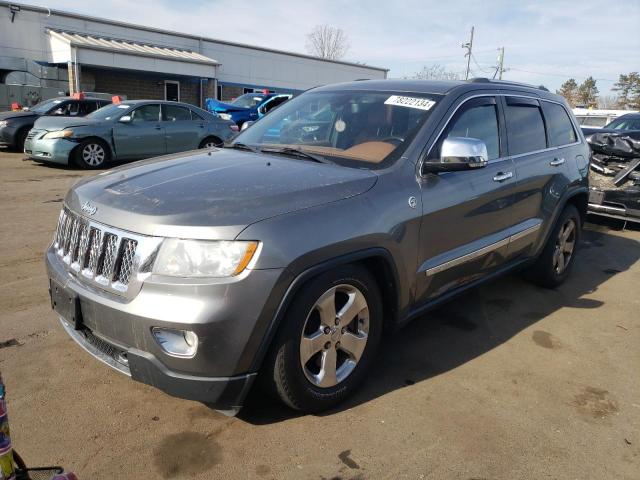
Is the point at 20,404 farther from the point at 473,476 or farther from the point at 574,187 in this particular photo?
A: the point at 574,187

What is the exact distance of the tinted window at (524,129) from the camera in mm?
4062

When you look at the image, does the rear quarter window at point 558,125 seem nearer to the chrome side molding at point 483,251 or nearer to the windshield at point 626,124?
the chrome side molding at point 483,251

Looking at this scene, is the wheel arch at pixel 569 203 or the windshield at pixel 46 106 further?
the windshield at pixel 46 106

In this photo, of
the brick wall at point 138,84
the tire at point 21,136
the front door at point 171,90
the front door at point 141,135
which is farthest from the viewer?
the front door at point 171,90

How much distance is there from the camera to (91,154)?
36.0 feet

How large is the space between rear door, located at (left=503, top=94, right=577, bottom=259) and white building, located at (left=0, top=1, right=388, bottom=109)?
20726 millimetres

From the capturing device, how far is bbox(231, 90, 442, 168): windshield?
324cm

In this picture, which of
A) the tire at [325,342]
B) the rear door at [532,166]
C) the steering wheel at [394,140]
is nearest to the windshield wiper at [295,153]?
the steering wheel at [394,140]

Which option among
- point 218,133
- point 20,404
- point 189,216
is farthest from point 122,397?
point 218,133

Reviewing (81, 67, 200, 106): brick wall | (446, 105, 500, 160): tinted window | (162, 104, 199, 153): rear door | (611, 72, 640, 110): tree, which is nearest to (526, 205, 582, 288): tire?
(446, 105, 500, 160): tinted window

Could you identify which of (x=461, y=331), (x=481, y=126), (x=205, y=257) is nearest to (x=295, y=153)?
(x=205, y=257)

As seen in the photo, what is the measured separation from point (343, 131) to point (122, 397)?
2.12m

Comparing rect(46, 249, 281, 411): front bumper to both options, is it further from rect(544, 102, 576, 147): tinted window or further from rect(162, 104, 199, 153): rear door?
rect(162, 104, 199, 153): rear door

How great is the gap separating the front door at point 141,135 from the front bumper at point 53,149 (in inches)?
35.7
